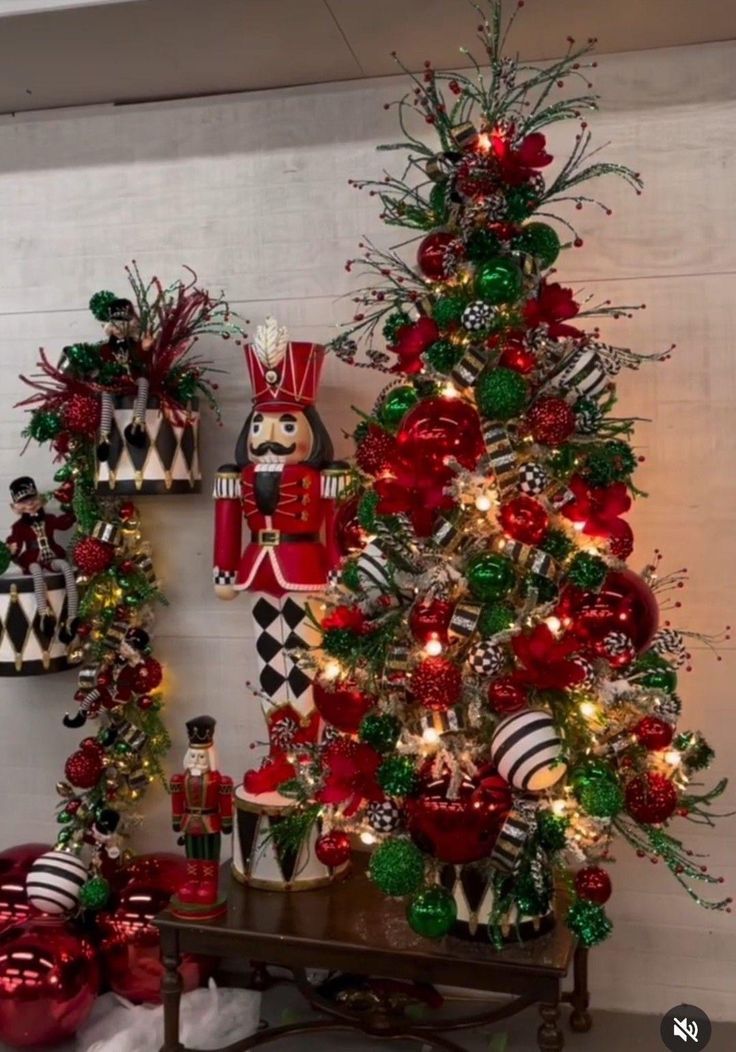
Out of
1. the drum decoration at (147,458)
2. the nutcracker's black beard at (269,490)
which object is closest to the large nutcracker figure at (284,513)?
the nutcracker's black beard at (269,490)

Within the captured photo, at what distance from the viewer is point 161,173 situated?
90.6 inches

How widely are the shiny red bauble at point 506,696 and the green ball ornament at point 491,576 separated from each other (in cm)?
14

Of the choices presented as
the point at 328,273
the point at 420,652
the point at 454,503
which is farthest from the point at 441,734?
the point at 328,273

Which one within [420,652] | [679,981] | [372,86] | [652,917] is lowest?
[679,981]

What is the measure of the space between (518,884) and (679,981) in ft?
2.32

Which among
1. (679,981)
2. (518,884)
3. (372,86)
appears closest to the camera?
(518,884)

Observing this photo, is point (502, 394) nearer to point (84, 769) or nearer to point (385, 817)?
point (385, 817)

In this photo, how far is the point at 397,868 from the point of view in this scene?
159 cm

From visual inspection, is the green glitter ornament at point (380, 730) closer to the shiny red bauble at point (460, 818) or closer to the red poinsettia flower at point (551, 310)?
the shiny red bauble at point (460, 818)

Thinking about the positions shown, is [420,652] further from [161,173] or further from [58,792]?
[161,173]

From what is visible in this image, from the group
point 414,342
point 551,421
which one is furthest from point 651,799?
point 414,342

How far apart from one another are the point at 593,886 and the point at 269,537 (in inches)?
35.0

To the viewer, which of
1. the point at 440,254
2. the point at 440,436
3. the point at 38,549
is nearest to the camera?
the point at 440,436

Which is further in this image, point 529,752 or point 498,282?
point 498,282
